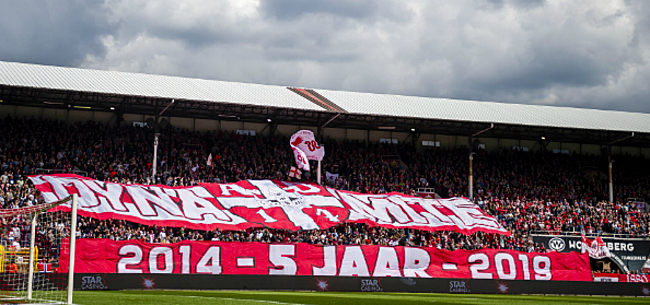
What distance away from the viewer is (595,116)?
173 ft

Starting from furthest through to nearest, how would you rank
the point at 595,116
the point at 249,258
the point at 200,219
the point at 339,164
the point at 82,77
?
1. the point at 595,116
2. the point at 339,164
3. the point at 82,77
4. the point at 200,219
5. the point at 249,258

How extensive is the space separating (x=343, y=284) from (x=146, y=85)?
20.2 m

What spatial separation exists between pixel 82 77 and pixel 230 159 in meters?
10.9

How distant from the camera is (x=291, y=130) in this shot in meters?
49.1

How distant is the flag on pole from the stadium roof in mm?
4071

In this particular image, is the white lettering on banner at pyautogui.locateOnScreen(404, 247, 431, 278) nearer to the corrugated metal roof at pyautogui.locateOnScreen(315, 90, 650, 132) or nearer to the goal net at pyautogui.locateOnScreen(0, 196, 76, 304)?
the corrugated metal roof at pyautogui.locateOnScreen(315, 90, 650, 132)

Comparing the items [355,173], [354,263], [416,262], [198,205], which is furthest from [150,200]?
[355,173]

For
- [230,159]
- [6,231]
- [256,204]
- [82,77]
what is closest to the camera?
[6,231]

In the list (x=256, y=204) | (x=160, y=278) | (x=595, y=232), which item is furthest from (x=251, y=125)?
(x=595, y=232)

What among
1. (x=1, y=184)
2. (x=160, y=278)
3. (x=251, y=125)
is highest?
(x=251, y=125)

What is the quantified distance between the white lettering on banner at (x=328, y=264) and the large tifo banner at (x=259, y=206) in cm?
363

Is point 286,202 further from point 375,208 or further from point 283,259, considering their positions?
point 283,259

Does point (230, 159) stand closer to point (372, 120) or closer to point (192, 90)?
point (192, 90)

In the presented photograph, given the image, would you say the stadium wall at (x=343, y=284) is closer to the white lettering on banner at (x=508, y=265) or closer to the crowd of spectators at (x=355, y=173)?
the white lettering on banner at (x=508, y=265)
